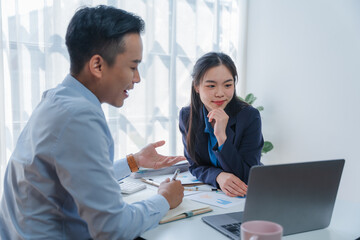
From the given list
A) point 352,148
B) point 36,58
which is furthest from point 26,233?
point 352,148

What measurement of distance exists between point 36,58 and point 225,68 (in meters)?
1.44

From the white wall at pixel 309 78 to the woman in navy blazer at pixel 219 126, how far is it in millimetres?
1284

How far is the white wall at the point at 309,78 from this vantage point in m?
2.66

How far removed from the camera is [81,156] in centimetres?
83

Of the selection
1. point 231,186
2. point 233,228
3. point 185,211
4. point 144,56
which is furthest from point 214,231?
point 144,56

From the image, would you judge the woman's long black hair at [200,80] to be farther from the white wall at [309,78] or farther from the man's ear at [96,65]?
the white wall at [309,78]

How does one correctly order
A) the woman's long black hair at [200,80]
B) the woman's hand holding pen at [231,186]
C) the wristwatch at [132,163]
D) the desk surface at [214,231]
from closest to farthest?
the desk surface at [214,231] < the woman's hand holding pen at [231,186] < the wristwatch at [132,163] < the woman's long black hair at [200,80]

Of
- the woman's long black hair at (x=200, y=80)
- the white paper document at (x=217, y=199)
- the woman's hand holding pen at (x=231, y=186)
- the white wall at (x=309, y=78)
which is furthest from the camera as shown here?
the white wall at (x=309, y=78)

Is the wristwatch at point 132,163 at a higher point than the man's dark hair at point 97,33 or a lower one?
lower

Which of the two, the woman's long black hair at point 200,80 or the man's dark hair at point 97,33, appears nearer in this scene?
the man's dark hair at point 97,33

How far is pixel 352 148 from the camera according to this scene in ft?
8.73

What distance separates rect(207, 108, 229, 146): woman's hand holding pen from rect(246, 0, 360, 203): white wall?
4.85 ft

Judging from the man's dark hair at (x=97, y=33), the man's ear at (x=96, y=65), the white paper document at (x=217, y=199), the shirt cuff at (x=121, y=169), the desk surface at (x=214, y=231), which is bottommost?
the white paper document at (x=217, y=199)

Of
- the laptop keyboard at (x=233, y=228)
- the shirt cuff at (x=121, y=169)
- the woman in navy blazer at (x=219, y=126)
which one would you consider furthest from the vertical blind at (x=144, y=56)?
the laptop keyboard at (x=233, y=228)
